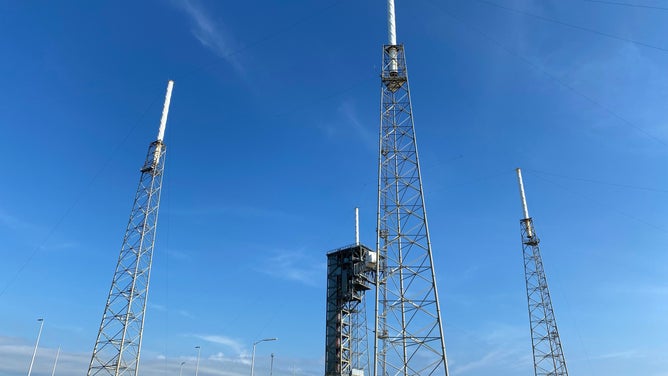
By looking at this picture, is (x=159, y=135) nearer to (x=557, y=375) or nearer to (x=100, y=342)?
(x=100, y=342)

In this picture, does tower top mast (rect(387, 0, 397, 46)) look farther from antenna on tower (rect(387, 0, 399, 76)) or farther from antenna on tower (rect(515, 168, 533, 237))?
antenna on tower (rect(515, 168, 533, 237))

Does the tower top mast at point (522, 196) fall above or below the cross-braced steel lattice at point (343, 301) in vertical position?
above

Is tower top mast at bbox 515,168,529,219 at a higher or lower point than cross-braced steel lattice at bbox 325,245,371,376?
higher

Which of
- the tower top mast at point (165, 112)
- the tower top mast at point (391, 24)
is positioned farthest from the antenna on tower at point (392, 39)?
the tower top mast at point (165, 112)

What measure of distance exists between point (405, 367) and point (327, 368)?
38427 mm

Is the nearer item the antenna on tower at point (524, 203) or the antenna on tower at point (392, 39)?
the antenna on tower at point (392, 39)

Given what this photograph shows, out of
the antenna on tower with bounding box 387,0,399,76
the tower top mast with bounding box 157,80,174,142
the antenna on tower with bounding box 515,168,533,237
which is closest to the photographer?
the antenna on tower with bounding box 387,0,399,76

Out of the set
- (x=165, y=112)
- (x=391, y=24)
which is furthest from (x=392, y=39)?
(x=165, y=112)

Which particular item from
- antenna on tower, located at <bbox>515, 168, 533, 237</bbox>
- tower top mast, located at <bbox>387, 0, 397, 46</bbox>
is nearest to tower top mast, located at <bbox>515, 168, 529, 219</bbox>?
antenna on tower, located at <bbox>515, 168, 533, 237</bbox>

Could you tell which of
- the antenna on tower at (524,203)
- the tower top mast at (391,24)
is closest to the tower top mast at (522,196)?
the antenna on tower at (524,203)

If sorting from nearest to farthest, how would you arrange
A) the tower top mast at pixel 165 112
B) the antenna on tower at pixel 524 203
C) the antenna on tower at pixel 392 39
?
the antenna on tower at pixel 392 39 < the tower top mast at pixel 165 112 < the antenna on tower at pixel 524 203

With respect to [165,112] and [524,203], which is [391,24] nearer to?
[165,112]

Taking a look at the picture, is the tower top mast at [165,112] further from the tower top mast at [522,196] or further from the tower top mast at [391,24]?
the tower top mast at [522,196]

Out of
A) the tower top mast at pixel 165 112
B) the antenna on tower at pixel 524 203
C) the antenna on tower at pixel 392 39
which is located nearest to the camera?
the antenna on tower at pixel 392 39
